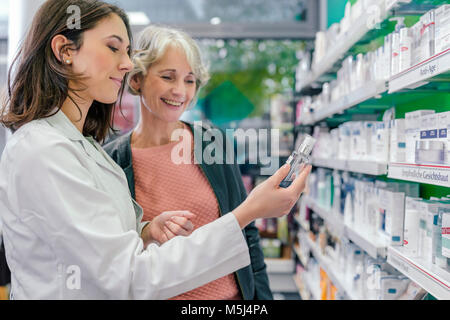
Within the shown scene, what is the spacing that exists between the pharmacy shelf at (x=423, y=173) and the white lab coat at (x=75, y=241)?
70cm

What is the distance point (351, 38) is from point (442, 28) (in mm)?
923

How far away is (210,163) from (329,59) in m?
1.62

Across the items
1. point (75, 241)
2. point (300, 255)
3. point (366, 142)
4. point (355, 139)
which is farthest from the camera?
point (300, 255)

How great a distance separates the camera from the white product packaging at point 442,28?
1.28 metres

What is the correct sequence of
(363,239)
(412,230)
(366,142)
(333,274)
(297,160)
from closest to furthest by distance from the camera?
(297,160) → (412,230) → (363,239) → (366,142) → (333,274)

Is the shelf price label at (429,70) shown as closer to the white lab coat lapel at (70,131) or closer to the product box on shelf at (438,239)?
the product box on shelf at (438,239)

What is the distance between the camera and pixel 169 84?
1601mm

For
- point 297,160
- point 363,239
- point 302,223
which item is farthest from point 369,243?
point 302,223

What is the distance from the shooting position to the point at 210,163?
1.58 m

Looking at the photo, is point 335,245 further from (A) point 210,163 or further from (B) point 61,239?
(B) point 61,239

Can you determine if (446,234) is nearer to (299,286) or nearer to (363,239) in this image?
(363,239)

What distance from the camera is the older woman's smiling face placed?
159 cm

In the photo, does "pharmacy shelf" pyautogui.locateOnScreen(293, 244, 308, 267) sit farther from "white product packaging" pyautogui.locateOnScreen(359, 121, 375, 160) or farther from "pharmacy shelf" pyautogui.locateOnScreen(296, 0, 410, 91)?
"white product packaging" pyautogui.locateOnScreen(359, 121, 375, 160)
